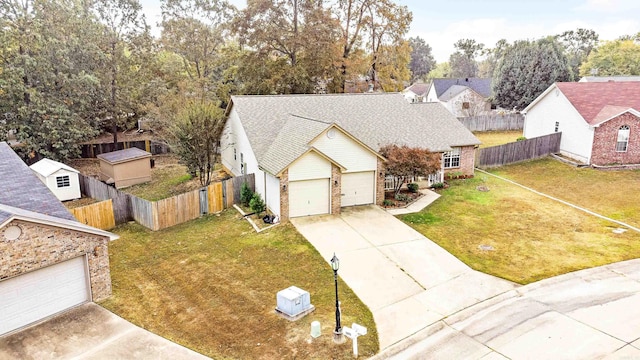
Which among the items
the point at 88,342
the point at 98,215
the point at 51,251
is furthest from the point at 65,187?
the point at 88,342

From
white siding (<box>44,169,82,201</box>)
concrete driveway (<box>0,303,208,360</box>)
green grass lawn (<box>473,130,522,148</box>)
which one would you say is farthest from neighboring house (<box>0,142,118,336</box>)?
green grass lawn (<box>473,130,522,148</box>)

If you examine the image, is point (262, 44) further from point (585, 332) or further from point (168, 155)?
point (585, 332)

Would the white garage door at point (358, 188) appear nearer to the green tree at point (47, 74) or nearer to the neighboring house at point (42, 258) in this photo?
the neighboring house at point (42, 258)

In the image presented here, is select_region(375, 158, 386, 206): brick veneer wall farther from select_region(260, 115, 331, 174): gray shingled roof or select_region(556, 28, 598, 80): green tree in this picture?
select_region(556, 28, 598, 80): green tree

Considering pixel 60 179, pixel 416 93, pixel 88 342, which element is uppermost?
pixel 416 93

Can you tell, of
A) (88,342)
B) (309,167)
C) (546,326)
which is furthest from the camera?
(309,167)

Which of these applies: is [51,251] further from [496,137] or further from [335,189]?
[496,137]
